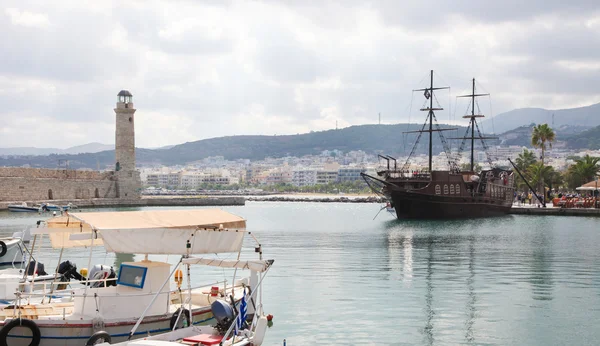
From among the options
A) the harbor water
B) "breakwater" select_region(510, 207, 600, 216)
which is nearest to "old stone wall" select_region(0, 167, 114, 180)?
the harbor water

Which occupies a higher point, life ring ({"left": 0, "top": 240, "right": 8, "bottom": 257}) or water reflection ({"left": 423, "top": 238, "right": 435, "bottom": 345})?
life ring ({"left": 0, "top": 240, "right": 8, "bottom": 257})

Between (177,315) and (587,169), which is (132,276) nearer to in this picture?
(177,315)

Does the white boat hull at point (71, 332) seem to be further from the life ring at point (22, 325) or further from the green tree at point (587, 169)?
the green tree at point (587, 169)

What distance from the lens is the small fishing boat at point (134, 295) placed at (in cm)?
1088

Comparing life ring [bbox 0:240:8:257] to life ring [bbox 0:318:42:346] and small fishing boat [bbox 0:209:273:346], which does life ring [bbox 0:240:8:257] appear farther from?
life ring [bbox 0:318:42:346]

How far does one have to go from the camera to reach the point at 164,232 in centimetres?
1121

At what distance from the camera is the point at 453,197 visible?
186 ft

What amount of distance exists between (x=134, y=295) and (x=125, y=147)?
6822cm

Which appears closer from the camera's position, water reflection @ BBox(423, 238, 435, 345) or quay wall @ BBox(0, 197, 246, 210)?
water reflection @ BBox(423, 238, 435, 345)

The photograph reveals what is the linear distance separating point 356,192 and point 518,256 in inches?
6785

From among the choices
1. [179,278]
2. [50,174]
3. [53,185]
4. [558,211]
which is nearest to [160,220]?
[179,278]

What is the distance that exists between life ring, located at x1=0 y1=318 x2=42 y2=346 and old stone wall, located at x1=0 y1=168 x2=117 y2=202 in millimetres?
58735

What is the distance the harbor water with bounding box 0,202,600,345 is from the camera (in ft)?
45.9

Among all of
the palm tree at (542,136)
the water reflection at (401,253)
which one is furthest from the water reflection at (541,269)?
the palm tree at (542,136)
